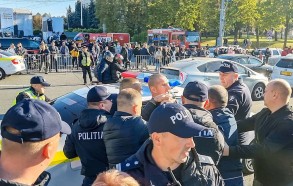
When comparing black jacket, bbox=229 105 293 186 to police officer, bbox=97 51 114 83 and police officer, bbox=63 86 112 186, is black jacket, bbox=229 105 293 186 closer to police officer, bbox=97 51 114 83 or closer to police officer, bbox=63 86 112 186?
police officer, bbox=63 86 112 186

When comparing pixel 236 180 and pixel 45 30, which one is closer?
pixel 236 180

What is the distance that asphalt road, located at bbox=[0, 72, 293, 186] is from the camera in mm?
12383

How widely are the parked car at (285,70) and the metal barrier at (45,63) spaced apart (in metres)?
11.5

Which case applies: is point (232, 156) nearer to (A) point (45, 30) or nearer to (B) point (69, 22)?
(A) point (45, 30)

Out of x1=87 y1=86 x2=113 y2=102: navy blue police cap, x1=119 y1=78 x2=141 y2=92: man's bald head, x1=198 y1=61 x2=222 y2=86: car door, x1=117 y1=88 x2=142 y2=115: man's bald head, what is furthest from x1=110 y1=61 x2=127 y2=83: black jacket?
x1=117 y1=88 x2=142 y2=115: man's bald head

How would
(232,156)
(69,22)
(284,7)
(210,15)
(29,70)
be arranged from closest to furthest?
(232,156)
(29,70)
(284,7)
(210,15)
(69,22)

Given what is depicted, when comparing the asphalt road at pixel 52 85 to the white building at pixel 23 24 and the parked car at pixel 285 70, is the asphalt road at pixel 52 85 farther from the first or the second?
the white building at pixel 23 24

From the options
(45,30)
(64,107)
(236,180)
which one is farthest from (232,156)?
(45,30)

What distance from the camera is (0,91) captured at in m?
14.3

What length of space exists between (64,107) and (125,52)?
1577 centimetres

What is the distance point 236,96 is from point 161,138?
2.58 meters

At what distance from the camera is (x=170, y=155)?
238cm

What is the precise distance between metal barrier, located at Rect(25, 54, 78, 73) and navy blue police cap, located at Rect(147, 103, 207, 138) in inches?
719

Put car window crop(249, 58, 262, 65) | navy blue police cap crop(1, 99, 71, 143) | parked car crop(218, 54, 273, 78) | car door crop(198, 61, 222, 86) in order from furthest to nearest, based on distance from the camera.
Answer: car window crop(249, 58, 262, 65) < parked car crop(218, 54, 273, 78) < car door crop(198, 61, 222, 86) < navy blue police cap crop(1, 99, 71, 143)
